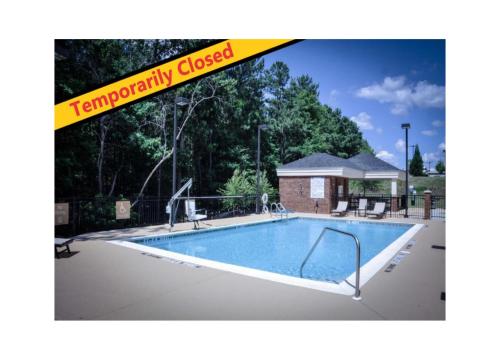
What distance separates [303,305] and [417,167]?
2193 inches

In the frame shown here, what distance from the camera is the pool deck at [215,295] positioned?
12.7 feet

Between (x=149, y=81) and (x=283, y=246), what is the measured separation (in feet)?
23.0

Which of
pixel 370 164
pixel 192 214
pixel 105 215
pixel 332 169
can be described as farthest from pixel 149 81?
pixel 370 164

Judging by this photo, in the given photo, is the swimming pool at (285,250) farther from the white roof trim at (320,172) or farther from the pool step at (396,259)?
the white roof trim at (320,172)

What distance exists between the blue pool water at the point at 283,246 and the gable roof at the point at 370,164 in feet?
32.3

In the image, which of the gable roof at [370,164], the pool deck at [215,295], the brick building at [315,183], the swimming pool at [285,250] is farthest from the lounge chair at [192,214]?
the gable roof at [370,164]

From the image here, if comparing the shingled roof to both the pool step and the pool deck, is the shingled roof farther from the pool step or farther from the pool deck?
the pool deck

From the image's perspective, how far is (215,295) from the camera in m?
4.41

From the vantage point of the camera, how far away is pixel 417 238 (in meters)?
9.44

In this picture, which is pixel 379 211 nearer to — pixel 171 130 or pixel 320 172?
pixel 320 172

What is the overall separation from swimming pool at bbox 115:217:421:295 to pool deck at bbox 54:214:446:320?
421 millimetres

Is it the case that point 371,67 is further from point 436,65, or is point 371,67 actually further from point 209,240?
point 209,240

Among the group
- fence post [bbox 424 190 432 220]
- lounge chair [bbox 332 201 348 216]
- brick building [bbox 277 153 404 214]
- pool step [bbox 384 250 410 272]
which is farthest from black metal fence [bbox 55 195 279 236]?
fence post [bbox 424 190 432 220]
